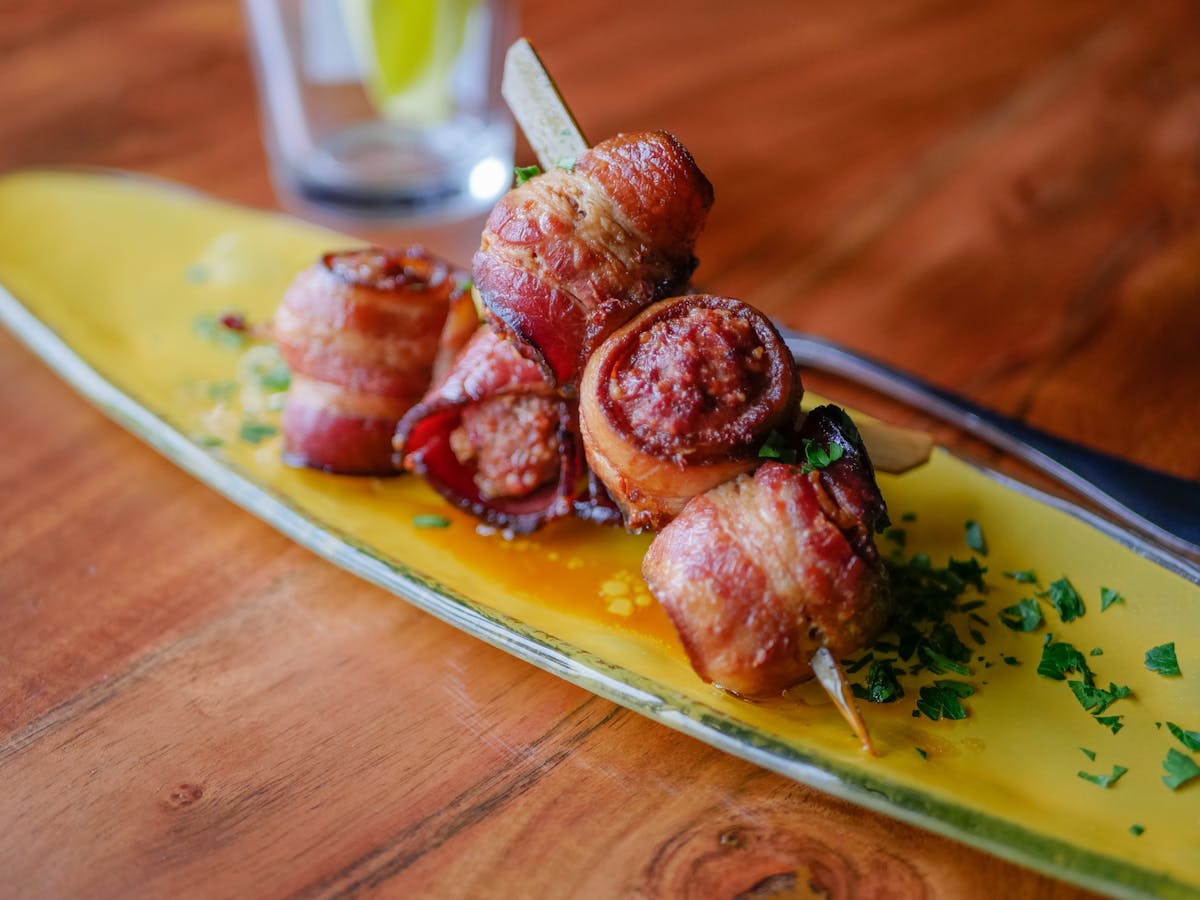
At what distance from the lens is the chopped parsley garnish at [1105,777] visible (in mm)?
1424

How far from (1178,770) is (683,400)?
719 mm

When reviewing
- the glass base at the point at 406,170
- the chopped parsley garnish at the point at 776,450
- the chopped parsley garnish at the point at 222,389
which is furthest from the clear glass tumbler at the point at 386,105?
the chopped parsley garnish at the point at 776,450

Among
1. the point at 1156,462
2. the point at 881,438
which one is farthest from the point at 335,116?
the point at 1156,462

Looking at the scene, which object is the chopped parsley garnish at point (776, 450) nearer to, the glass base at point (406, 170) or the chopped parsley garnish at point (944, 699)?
the chopped parsley garnish at point (944, 699)

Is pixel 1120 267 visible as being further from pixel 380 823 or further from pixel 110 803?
pixel 110 803

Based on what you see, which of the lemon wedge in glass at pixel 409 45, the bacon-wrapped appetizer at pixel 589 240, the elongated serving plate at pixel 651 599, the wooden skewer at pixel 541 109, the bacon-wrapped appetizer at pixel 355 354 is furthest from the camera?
the lemon wedge in glass at pixel 409 45

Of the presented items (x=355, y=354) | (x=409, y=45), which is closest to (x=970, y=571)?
(x=355, y=354)

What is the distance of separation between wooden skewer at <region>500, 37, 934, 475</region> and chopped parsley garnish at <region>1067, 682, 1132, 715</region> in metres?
0.39

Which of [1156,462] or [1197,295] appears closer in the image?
[1156,462]

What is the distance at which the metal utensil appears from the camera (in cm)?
189

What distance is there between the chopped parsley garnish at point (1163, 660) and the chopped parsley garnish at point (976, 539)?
10.9 inches

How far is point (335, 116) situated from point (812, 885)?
7.57 feet

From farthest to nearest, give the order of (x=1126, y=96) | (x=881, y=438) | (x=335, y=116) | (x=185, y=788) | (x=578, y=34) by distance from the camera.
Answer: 1. (x=578, y=34)
2. (x=1126, y=96)
3. (x=335, y=116)
4. (x=881, y=438)
5. (x=185, y=788)

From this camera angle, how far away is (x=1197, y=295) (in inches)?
104
